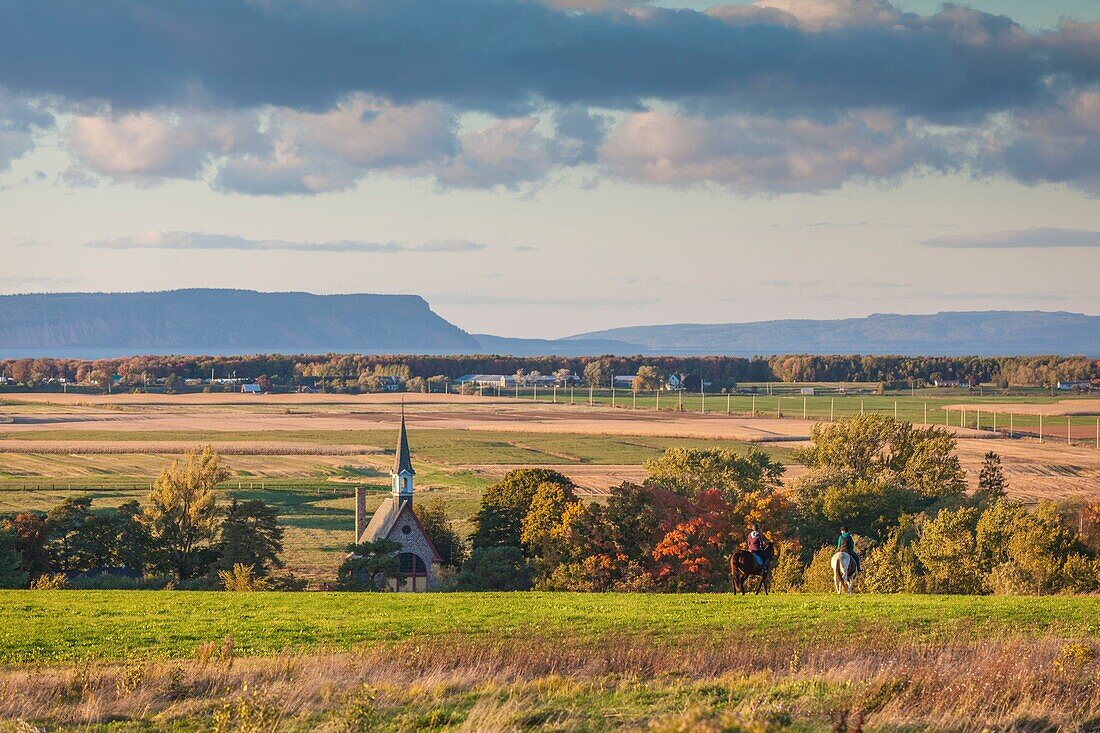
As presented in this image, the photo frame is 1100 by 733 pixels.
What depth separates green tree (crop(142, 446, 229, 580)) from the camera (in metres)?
60.3

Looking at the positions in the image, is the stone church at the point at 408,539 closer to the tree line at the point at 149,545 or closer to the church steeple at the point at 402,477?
the church steeple at the point at 402,477

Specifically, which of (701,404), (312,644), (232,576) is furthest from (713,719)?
(701,404)

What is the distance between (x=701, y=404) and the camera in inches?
7717

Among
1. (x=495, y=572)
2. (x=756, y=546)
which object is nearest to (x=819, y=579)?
(x=756, y=546)

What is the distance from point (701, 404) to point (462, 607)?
170636 millimetres

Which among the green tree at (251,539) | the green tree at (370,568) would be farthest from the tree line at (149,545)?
the green tree at (370,568)

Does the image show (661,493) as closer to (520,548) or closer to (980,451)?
(520,548)

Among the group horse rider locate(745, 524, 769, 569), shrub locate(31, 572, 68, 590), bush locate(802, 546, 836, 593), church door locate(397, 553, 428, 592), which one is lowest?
church door locate(397, 553, 428, 592)

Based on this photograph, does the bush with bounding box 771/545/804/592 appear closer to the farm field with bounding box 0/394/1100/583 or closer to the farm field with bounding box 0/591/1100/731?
the farm field with bounding box 0/591/1100/731

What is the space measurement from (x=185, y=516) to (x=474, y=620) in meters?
42.2

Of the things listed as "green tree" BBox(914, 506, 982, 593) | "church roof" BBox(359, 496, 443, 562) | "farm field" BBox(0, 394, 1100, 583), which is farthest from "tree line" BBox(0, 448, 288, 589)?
"green tree" BBox(914, 506, 982, 593)

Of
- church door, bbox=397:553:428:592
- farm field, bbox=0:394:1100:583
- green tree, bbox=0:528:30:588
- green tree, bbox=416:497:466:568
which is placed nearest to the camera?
green tree, bbox=0:528:30:588

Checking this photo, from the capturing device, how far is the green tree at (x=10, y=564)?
4984 cm

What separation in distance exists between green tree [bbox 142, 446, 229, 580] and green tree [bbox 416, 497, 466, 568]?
10.2 meters
